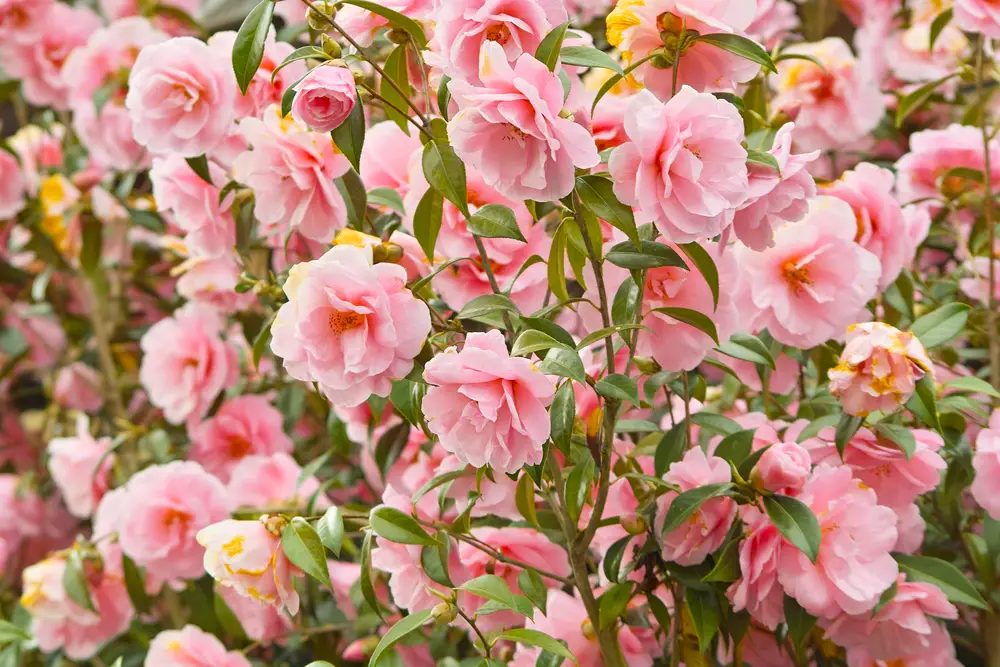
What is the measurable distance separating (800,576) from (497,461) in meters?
0.26

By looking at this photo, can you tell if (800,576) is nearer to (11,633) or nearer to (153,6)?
(11,633)

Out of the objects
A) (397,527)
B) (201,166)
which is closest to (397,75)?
(201,166)

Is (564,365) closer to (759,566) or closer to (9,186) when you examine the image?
(759,566)

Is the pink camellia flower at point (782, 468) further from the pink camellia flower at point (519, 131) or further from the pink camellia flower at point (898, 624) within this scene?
the pink camellia flower at point (519, 131)

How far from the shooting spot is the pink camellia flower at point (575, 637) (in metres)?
0.81

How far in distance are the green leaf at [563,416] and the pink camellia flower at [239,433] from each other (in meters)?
0.70

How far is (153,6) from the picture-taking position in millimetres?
1471

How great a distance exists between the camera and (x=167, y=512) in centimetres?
104

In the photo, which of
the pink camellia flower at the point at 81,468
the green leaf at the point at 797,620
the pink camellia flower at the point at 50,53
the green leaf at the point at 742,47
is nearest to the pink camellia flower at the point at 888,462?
the green leaf at the point at 797,620

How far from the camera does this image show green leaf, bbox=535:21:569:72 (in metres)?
0.58

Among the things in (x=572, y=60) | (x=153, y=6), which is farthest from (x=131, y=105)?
(x=153, y=6)

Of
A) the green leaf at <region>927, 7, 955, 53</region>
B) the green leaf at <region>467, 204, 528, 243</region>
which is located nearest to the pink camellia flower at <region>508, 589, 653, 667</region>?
the green leaf at <region>467, 204, 528, 243</region>

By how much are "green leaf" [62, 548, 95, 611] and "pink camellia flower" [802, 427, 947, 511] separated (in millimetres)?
751

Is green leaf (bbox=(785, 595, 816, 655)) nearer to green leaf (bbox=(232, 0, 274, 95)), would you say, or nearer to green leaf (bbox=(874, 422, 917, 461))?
green leaf (bbox=(874, 422, 917, 461))
